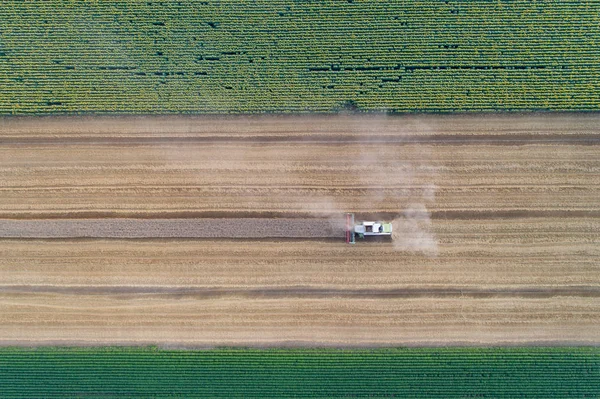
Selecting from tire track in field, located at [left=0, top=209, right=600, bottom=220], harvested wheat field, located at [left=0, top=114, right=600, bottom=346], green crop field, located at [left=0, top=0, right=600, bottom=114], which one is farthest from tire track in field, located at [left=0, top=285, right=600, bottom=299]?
green crop field, located at [left=0, top=0, right=600, bottom=114]

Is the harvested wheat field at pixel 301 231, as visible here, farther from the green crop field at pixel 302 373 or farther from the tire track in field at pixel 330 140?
the green crop field at pixel 302 373

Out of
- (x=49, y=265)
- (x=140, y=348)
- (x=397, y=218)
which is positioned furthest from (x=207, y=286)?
(x=397, y=218)

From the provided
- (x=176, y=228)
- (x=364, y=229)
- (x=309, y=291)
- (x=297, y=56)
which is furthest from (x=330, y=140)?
(x=176, y=228)

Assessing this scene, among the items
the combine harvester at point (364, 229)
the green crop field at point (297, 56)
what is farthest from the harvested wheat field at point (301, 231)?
the green crop field at point (297, 56)

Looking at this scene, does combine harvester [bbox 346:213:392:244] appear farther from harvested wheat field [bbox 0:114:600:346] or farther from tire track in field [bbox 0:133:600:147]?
tire track in field [bbox 0:133:600:147]

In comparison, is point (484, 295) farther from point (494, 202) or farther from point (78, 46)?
point (78, 46)

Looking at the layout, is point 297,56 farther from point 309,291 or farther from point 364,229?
point 309,291
